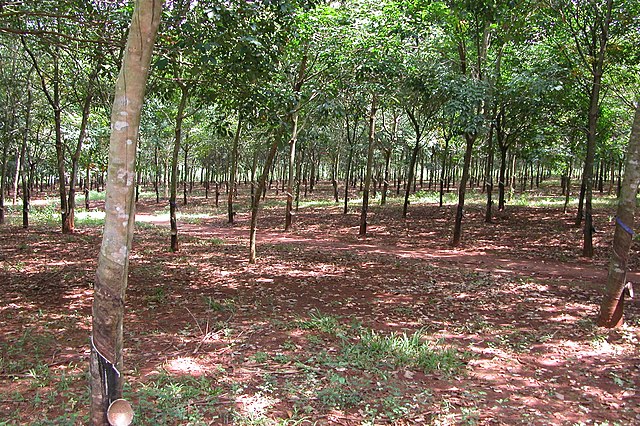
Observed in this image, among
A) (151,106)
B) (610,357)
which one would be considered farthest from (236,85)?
(151,106)

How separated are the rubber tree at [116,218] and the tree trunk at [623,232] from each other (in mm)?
6676

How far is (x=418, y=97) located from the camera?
57.1 feet

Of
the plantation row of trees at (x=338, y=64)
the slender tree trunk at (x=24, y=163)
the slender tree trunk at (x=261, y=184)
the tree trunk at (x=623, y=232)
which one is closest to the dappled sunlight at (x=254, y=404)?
the plantation row of trees at (x=338, y=64)

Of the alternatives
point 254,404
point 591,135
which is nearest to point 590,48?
point 591,135

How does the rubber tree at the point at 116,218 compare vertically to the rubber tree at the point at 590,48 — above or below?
below

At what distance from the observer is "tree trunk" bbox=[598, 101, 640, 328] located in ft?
21.0

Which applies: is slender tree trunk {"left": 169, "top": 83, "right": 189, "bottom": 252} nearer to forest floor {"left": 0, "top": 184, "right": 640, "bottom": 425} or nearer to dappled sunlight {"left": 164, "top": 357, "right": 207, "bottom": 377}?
forest floor {"left": 0, "top": 184, "right": 640, "bottom": 425}

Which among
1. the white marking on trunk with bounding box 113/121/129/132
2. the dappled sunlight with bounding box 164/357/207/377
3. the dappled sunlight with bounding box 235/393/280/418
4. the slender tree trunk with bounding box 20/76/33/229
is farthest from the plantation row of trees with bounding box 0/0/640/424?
the dappled sunlight with bounding box 164/357/207/377

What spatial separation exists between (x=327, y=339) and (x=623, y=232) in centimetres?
469

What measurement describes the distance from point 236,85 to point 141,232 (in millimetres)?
12287

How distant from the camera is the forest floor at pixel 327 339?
4.33 meters

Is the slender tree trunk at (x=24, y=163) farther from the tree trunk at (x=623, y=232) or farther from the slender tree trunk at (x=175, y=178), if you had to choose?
the tree trunk at (x=623, y=232)

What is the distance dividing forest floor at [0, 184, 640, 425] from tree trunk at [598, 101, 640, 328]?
1.27ft

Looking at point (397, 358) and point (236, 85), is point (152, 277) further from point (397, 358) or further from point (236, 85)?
point (397, 358)
